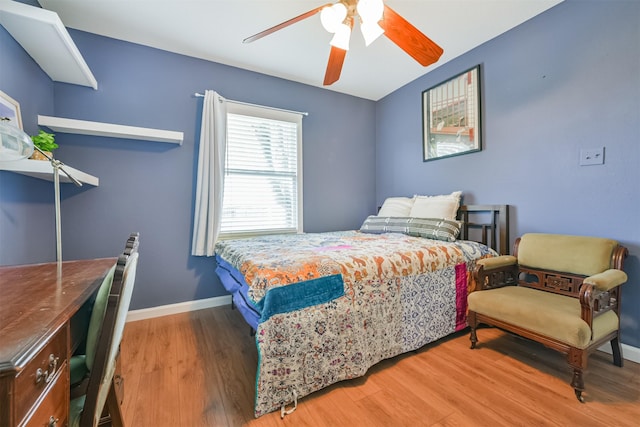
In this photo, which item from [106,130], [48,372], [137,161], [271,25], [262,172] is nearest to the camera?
[48,372]

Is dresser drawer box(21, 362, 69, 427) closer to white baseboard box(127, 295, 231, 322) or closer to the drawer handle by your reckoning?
the drawer handle

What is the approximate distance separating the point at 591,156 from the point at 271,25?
281 cm

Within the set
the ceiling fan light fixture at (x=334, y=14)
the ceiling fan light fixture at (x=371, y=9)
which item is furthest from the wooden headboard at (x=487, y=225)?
the ceiling fan light fixture at (x=334, y=14)

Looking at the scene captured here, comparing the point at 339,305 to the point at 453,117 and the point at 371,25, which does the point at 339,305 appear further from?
the point at 453,117

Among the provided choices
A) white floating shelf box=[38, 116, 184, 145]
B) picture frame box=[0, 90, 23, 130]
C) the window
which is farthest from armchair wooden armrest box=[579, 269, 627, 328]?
picture frame box=[0, 90, 23, 130]

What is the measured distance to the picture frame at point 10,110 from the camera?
4.94 ft

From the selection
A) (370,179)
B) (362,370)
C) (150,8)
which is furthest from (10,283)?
(370,179)

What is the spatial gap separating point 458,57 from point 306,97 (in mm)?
1800

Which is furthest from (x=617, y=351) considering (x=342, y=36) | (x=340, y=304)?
(x=342, y=36)

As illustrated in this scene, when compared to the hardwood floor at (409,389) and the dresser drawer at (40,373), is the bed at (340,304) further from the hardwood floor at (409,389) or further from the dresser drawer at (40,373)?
the dresser drawer at (40,373)

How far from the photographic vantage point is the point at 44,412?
62 centimetres

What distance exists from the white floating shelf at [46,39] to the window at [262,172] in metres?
1.27

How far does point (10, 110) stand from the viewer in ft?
5.23

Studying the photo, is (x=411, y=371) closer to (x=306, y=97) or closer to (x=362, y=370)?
(x=362, y=370)
